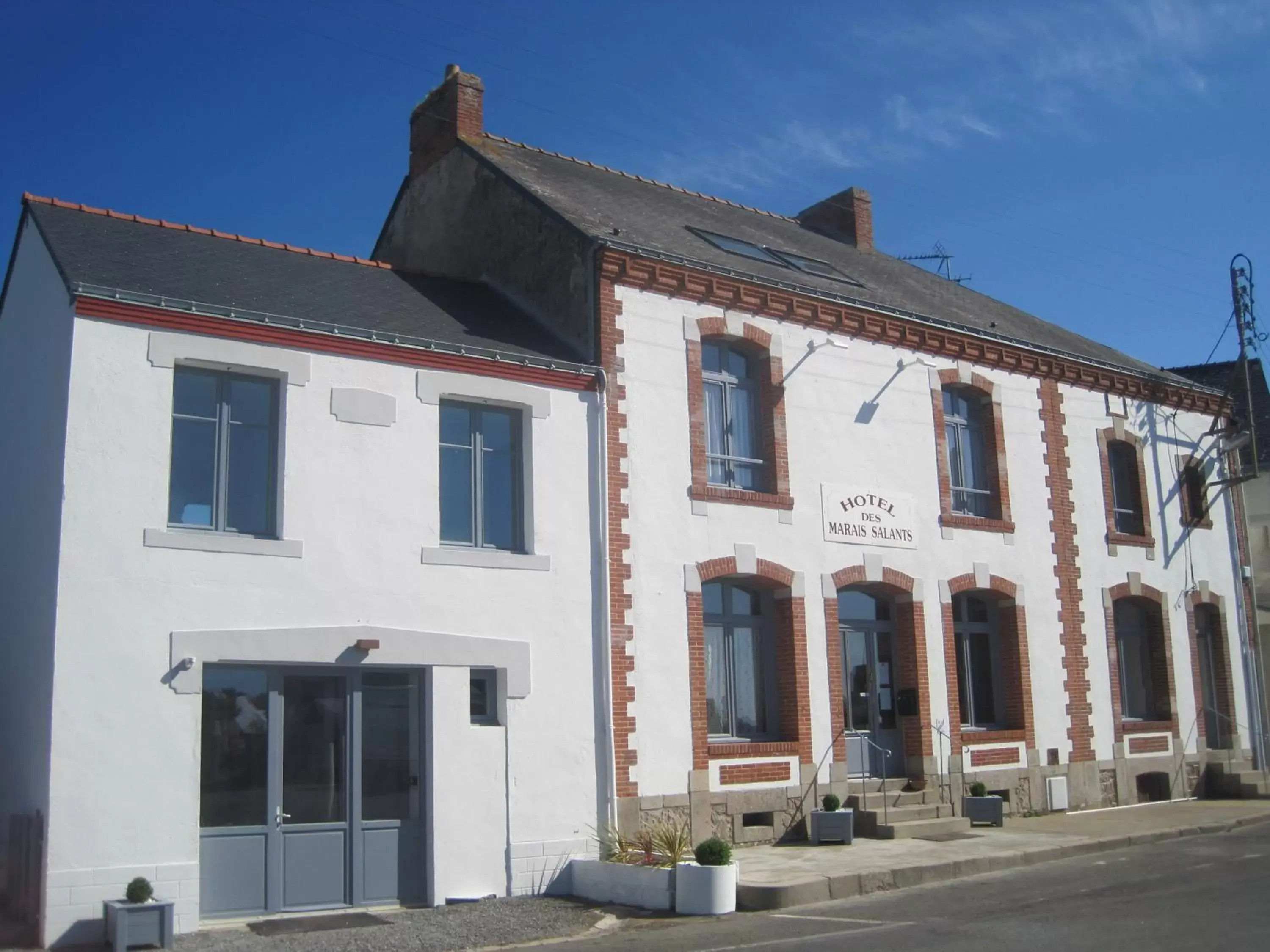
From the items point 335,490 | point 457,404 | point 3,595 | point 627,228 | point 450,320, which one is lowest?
point 3,595

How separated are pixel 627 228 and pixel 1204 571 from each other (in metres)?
11.6

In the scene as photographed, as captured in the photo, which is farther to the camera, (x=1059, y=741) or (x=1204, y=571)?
(x=1204, y=571)

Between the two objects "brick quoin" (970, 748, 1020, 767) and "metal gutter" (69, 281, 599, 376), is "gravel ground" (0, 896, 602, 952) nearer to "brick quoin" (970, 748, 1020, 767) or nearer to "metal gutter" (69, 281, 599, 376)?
"metal gutter" (69, 281, 599, 376)

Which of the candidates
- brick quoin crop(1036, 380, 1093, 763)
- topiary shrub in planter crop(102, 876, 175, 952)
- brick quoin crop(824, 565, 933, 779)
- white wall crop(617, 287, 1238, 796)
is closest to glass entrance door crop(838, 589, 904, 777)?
brick quoin crop(824, 565, 933, 779)

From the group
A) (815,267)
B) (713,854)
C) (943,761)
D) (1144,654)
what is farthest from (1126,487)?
(713,854)

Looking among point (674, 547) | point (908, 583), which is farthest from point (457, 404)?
point (908, 583)

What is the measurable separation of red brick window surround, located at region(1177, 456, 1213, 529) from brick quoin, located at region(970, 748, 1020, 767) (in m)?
6.01

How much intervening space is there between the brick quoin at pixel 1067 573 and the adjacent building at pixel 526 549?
2.5 inches

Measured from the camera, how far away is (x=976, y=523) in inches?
704

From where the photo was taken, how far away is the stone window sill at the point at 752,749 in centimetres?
1459

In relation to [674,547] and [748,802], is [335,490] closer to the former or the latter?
[674,547]

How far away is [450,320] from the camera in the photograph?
47.6 feet

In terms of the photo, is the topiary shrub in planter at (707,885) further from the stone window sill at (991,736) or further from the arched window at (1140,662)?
the arched window at (1140,662)

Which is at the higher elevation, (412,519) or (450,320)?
(450,320)
